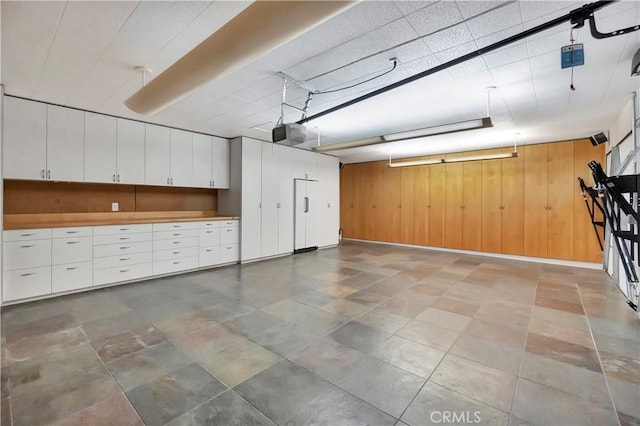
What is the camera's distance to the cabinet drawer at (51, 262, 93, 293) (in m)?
4.03

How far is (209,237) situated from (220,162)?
1.72m

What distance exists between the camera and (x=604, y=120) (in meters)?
4.84

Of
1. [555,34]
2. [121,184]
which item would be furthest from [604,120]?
[121,184]

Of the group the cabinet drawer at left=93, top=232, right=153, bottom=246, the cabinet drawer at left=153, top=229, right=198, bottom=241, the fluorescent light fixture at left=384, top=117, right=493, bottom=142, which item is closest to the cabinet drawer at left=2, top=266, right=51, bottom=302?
the cabinet drawer at left=93, top=232, right=153, bottom=246

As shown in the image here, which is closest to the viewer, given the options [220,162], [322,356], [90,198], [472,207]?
[322,356]

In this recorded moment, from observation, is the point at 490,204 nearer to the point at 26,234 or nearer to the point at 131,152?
the point at 131,152

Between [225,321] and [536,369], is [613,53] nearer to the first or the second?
[536,369]

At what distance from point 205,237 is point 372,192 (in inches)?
225

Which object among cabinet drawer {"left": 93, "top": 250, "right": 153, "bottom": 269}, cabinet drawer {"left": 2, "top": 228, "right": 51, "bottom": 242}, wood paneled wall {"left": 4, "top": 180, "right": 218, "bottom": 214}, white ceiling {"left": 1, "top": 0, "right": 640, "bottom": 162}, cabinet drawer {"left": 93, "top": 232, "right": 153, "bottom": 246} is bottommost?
cabinet drawer {"left": 93, "top": 250, "right": 153, "bottom": 269}

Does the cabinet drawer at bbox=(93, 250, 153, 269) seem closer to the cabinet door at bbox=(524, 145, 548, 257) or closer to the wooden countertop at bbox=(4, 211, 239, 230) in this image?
the wooden countertop at bbox=(4, 211, 239, 230)

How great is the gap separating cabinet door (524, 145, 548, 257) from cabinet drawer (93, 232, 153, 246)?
26.7ft

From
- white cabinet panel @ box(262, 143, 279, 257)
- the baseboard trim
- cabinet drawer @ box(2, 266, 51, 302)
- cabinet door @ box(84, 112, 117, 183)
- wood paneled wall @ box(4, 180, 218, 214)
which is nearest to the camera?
cabinet drawer @ box(2, 266, 51, 302)

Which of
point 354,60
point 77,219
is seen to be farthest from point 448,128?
point 77,219

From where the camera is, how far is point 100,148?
15.4ft
